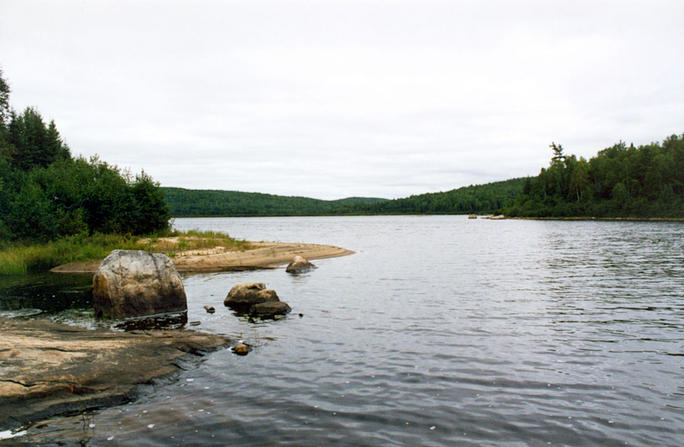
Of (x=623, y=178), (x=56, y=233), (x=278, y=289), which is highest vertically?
(x=623, y=178)

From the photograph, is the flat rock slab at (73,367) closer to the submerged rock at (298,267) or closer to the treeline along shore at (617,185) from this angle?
the submerged rock at (298,267)

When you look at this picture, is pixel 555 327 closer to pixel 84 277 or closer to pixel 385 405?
pixel 385 405

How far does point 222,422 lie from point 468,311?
12.1 metres

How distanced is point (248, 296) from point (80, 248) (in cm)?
2270

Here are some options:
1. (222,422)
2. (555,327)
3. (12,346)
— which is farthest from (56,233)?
(555,327)

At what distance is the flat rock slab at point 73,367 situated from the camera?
329 inches

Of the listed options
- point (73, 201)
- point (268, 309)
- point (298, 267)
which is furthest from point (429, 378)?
point (73, 201)

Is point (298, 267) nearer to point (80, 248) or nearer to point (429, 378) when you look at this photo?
point (80, 248)

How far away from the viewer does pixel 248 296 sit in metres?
19.4

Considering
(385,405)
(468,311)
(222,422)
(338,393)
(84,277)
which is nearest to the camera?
(222,422)

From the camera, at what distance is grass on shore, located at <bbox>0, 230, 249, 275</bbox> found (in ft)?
102

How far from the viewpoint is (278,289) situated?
24.2m

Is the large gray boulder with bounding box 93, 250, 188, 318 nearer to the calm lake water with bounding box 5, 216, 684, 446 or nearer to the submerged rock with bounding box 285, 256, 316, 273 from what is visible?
the calm lake water with bounding box 5, 216, 684, 446

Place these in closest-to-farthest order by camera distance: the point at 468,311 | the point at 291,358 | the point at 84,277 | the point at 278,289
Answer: the point at 291,358 < the point at 468,311 < the point at 278,289 < the point at 84,277
